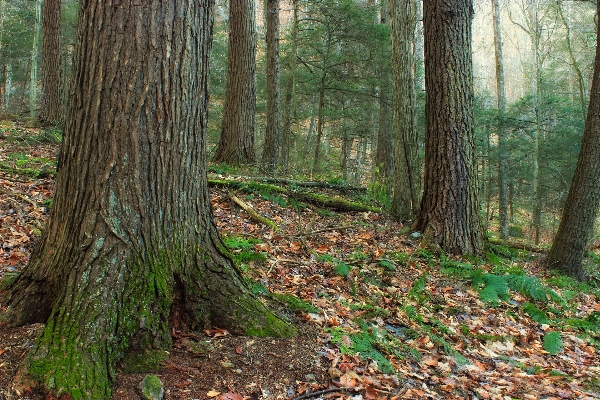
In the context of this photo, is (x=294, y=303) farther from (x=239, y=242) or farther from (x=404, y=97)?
(x=404, y=97)

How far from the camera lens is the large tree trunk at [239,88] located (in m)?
9.70

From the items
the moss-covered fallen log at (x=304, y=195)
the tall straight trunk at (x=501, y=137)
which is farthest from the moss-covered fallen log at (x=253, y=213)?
the tall straight trunk at (x=501, y=137)

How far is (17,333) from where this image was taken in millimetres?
2764

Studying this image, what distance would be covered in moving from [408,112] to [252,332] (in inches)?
250

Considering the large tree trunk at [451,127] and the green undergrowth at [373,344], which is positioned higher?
the large tree trunk at [451,127]

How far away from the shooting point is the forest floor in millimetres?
2844

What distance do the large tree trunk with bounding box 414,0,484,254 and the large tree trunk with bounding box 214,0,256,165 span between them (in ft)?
13.9

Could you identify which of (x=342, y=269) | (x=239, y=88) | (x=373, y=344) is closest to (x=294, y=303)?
(x=373, y=344)

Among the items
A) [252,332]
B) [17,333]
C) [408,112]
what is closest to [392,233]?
[408,112]

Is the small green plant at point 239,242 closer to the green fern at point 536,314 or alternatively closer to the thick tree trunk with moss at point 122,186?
the thick tree trunk with moss at point 122,186

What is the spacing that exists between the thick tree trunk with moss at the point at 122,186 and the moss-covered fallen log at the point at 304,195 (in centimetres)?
458

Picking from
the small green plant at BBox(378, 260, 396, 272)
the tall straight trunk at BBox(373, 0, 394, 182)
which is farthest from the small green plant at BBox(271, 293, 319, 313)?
the tall straight trunk at BBox(373, 0, 394, 182)

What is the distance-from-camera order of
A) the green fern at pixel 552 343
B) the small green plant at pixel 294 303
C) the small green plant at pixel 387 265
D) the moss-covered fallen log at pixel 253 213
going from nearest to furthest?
1. the small green plant at pixel 294 303
2. the green fern at pixel 552 343
3. the small green plant at pixel 387 265
4. the moss-covered fallen log at pixel 253 213

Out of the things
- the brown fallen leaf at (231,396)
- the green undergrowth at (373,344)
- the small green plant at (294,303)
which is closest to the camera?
the brown fallen leaf at (231,396)
